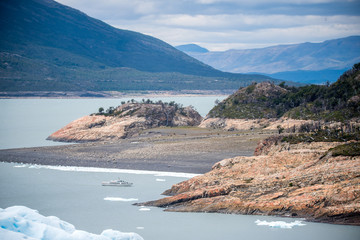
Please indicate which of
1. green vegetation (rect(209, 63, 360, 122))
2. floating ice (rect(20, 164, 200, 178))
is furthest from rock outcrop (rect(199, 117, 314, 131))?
floating ice (rect(20, 164, 200, 178))

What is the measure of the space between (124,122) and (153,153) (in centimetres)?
2329

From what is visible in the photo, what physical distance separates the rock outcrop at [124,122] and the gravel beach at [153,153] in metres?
8.63

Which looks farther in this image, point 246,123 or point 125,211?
point 246,123

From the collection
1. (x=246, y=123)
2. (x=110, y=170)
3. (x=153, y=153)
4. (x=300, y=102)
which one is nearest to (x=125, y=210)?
(x=110, y=170)

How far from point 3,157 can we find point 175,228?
32282 millimetres

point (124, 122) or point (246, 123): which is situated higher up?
point (246, 123)

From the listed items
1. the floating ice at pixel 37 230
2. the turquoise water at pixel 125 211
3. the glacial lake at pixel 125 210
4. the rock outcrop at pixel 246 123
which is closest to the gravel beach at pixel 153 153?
the glacial lake at pixel 125 210

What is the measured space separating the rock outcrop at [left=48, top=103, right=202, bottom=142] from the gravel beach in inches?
340

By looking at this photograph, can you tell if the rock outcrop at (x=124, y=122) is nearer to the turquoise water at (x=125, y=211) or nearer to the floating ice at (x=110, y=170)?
the floating ice at (x=110, y=170)

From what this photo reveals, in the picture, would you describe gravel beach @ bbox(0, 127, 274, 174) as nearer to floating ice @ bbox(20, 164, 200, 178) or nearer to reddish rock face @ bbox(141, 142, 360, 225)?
floating ice @ bbox(20, 164, 200, 178)

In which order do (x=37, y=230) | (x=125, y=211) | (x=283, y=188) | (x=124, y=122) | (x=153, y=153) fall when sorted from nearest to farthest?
1. (x=37, y=230)
2. (x=283, y=188)
3. (x=125, y=211)
4. (x=153, y=153)
5. (x=124, y=122)

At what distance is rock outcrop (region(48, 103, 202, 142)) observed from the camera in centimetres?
7412

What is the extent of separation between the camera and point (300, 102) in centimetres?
7488

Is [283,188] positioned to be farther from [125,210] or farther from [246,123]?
[246,123]
